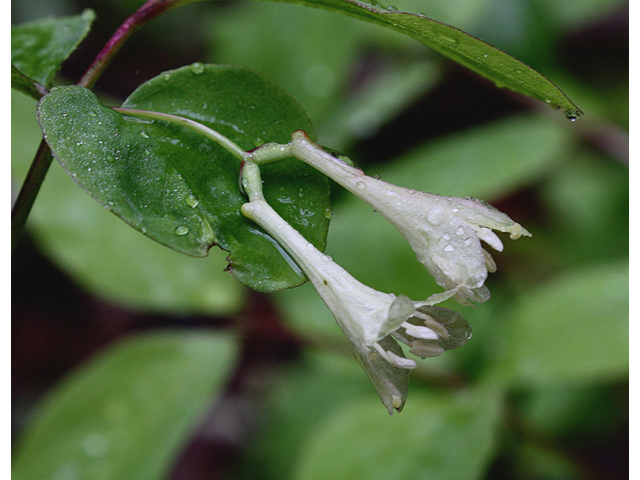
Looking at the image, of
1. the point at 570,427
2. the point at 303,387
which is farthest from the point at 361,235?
the point at 570,427

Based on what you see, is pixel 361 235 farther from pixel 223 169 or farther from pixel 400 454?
pixel 223 169

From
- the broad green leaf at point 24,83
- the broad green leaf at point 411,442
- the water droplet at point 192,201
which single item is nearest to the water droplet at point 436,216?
the water droplet at point 192,201

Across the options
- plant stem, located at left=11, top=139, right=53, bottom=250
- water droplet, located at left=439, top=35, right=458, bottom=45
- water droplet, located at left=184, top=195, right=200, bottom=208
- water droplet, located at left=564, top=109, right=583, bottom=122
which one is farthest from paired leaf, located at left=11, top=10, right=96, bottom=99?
water droplet, located at left=564, top=109, right=583, bottom=122

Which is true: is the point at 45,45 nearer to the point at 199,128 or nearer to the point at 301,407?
the point at 199,128

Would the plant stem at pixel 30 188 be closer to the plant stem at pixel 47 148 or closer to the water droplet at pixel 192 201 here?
the plant stem at pixel 47 148

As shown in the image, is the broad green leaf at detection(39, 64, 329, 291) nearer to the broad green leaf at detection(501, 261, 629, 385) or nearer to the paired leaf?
the paired leaf
